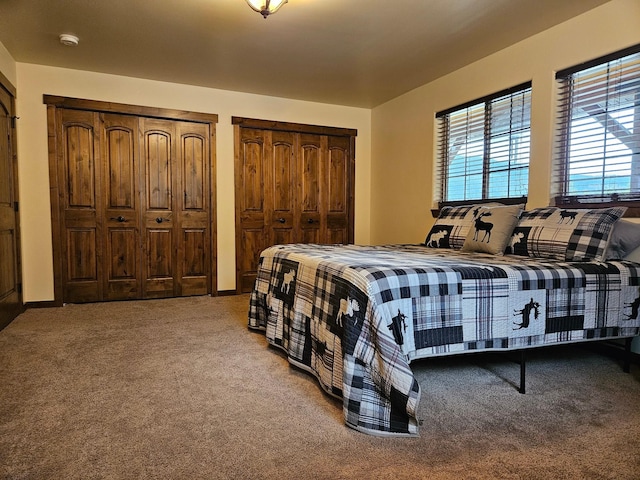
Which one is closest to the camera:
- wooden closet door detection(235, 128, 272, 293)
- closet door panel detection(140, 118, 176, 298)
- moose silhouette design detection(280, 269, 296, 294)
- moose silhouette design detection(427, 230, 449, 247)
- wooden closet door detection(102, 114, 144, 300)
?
moose silhouette design detection(280, 269, 296, 294)

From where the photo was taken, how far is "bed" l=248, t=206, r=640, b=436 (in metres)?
1.69

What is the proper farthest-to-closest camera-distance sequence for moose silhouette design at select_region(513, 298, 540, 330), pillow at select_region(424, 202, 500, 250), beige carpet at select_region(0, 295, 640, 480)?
1. pillow at select_region(424, 202, 500, 250)
2. moose silhouette design at select_region(513, 298, 540, 330)
3. beige carpet at select_region(0, 295, 640, 480)

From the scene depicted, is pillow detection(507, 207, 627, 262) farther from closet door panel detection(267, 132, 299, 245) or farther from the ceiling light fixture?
closet door panel detection(267, 132, 299, 245)

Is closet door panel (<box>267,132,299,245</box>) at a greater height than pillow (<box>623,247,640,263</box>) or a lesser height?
greater

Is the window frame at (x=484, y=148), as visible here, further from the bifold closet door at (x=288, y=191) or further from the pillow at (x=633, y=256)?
the bifold closet door at (x=288, y=191)

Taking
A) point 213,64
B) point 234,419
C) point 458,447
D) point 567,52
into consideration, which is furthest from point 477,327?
point 213,64

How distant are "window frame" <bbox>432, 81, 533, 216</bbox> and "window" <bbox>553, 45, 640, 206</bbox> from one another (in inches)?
12.0

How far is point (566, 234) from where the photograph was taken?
2.47m

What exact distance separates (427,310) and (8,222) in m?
3.59

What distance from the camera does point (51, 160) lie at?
4023 mm

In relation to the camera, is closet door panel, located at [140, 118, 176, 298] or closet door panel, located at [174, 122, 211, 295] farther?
closet door panel, located at [174, 122, 211, 295]

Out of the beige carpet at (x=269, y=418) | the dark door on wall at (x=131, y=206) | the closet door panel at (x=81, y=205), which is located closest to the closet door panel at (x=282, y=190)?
the dark door on wall at (x=131, y=206)

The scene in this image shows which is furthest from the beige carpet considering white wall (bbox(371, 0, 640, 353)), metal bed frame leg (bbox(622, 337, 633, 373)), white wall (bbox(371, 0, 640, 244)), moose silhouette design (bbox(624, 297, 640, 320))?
white wall (bbox(371, 0, 640, 244))

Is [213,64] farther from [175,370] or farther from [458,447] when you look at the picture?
[458,447]
